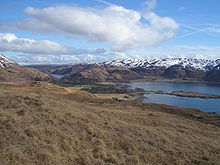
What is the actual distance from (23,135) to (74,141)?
2407mm

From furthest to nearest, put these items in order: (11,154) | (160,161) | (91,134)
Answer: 1. (91,134)
2. (160,161)
3. (11,154)

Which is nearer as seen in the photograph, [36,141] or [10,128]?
A: [36,141]

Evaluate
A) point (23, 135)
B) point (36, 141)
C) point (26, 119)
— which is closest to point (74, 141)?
point (36, 141)

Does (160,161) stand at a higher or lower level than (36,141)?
lower

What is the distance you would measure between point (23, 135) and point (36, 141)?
0.77 m

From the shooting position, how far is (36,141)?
9.46 meters

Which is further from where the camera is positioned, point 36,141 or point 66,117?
point 66,117

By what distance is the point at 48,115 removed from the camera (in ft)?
45.1

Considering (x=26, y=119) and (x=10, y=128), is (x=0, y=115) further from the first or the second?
(x=10, y=128)

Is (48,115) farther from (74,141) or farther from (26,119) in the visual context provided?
(74,141)

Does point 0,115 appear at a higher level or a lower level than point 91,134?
higher

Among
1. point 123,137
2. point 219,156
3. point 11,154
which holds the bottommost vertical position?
point 219,156

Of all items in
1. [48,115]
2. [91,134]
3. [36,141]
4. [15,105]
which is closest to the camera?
[36,141]

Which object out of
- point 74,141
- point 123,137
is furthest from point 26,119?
point 123,137
